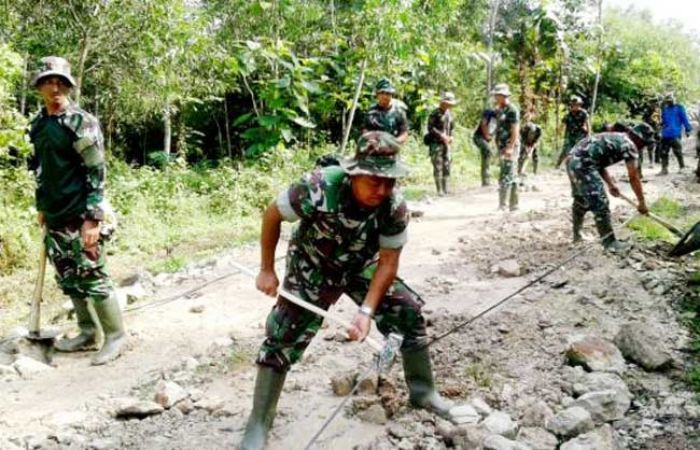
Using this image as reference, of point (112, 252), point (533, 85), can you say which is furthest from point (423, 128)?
point (112, 252)

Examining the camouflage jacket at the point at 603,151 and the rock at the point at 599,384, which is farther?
the camouflage jacket at the point at 603,151

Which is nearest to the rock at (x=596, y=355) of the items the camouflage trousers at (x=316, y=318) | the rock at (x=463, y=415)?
the rock at (x=463, y=415)

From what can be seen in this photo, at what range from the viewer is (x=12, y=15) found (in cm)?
788

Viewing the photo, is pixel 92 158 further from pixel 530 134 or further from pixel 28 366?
pixel 530 134

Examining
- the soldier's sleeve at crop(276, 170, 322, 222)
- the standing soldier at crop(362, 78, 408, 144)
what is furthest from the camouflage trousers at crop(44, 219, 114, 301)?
the standing soldier at crop(362, 78, 408, 144)

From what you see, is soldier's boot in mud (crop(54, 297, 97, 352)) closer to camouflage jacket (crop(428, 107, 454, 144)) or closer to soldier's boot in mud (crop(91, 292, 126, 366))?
soldier's boot in mud (crop(91, 292, 126, 366))

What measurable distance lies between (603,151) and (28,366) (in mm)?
5329

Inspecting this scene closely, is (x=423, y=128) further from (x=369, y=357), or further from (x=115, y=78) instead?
(x=369, y=357)

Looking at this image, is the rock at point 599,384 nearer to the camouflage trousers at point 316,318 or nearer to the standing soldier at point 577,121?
the camouflage trousers at point 316,318

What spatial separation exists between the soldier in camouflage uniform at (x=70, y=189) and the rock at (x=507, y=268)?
3404 millimetres

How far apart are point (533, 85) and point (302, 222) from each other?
16958 millimetres

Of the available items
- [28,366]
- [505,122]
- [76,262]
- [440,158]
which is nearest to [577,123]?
[440,158]

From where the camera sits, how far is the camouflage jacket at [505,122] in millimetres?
8641

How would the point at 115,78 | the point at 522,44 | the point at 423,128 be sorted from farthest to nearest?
the point at 522,44 → the point at 423,128 → the point at 115,78
